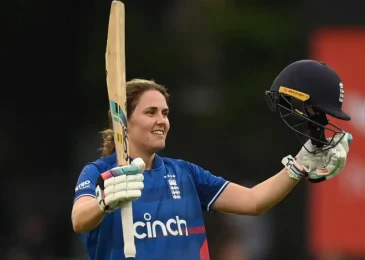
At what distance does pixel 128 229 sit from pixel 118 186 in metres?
0.25

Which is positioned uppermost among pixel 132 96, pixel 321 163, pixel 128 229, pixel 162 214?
pixel 132 96

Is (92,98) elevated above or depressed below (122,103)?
above

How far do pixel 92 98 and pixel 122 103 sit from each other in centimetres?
582

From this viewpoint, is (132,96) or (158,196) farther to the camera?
(132,96)

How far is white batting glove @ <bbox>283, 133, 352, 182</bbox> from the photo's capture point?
5012mm

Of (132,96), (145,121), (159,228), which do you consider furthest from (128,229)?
(132,96)

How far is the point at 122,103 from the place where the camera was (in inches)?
205

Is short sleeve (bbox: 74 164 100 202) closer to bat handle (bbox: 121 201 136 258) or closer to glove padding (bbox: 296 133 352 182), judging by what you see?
bat handle (bbox: 121 201 136 258)

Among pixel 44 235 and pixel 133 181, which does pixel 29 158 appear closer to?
pixel 44 235

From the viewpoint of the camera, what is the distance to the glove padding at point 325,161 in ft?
16.4

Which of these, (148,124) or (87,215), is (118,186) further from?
(148,124)

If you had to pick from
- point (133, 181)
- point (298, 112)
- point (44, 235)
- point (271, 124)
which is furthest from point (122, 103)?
point (271, 124)

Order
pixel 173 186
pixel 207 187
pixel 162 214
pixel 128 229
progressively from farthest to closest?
pixel 207 187 → pixel 173 186 → pixel 162 214 → pixel 128 229

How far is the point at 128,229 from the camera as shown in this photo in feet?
16.2
